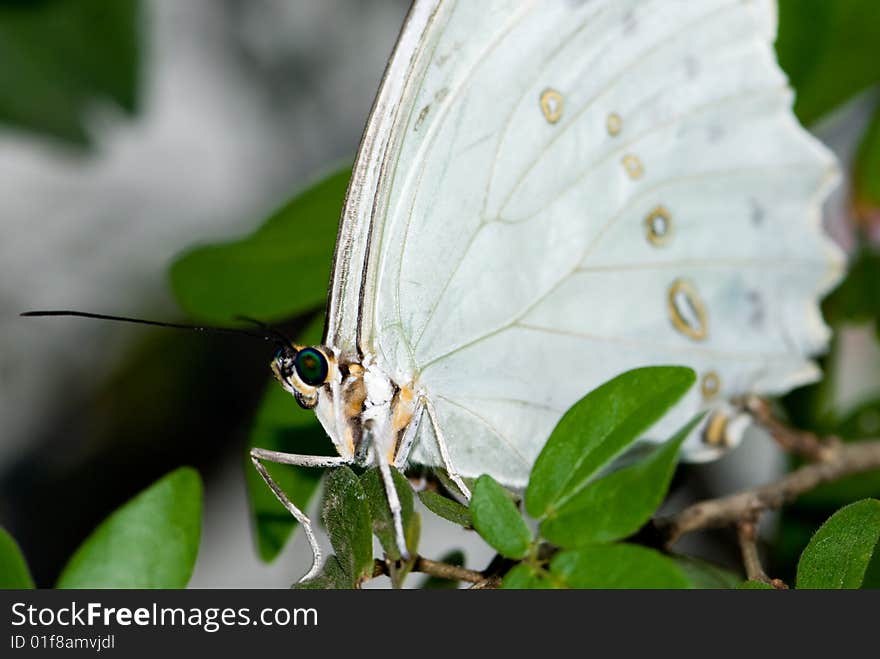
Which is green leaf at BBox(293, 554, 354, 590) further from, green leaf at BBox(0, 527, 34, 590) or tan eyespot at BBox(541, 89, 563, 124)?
tan eyespot at BBox(541, 89, 563, 124)

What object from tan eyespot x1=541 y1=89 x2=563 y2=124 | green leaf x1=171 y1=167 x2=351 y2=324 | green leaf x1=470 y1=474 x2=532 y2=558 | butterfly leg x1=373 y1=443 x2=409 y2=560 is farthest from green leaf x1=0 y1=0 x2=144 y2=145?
green leaf x1=470 y1=474 x2=532 y2=558

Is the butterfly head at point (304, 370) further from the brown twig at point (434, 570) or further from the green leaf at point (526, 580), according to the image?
the green leaf at point (526, 580)

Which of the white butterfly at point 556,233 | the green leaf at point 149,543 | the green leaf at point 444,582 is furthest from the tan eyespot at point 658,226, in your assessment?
the green leaf at point 149,543

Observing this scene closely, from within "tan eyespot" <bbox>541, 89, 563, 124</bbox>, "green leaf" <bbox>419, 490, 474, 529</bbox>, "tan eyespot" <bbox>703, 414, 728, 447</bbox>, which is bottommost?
"green leaf" <bbox>419, 490, 474, 529</bbox>

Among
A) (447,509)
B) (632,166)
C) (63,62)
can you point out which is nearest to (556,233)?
(632,166)

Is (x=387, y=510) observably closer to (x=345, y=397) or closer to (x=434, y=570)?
(x=434, y=570)
